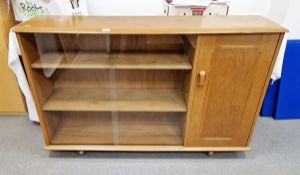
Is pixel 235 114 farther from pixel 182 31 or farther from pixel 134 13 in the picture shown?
pixel 134 13

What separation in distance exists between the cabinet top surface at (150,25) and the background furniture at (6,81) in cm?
52

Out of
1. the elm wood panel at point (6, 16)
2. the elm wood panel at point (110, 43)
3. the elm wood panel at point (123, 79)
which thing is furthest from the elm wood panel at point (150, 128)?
the elm wood panel at point (6, 16)

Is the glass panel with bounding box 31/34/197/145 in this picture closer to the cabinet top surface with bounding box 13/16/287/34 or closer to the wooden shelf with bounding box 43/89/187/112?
the wooden shelf with bounding box 43/89/187/112

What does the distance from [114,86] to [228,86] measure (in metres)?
0.88

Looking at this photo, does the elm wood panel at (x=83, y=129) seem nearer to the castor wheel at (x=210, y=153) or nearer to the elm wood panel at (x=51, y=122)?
the elm wood panel at (x=51, y=122)

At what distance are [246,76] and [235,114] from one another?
0.96 feet

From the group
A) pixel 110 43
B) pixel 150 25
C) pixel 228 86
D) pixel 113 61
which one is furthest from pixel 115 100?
pixel 228 86

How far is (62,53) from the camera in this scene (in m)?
1.57

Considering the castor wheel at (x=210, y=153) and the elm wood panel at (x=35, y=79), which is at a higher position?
the elm wood panel at (x=35, y=79)

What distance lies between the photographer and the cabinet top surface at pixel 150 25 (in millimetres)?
1229

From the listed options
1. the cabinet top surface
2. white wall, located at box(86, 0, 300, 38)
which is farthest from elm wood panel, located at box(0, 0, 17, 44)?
white wall, located at box(86, 0, 300, 38)

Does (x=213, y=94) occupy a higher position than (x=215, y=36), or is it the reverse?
(x=215, y=36)

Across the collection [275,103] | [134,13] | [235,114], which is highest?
[134,13]

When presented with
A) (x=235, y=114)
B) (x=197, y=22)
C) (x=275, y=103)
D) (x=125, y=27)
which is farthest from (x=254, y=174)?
(x=125, y=27)
